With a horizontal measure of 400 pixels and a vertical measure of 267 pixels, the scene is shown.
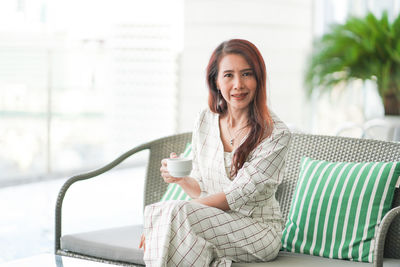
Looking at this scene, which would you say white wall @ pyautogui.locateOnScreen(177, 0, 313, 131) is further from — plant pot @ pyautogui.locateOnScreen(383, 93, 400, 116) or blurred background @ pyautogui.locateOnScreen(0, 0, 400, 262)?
plant pot @ pyautogui.locateOnScreen(383, 93, 400, 116)

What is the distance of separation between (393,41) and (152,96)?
2.90m

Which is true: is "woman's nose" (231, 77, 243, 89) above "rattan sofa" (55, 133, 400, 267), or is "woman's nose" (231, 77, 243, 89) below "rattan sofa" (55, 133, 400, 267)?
above

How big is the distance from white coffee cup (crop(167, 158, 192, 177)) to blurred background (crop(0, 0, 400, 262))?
102 inches

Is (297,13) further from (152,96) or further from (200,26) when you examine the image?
(152,96)

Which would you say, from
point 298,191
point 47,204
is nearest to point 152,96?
point 47,204

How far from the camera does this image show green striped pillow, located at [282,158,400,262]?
82.5 inches

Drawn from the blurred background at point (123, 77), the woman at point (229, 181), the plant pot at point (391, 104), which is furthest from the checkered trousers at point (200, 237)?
the plant pot at point (391, 104)

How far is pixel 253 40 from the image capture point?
5.96 m

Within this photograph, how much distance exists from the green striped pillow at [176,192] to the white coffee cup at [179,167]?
0.46 m

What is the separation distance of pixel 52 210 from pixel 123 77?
8.54ft

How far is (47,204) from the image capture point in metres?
4.57

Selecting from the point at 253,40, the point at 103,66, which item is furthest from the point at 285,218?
the point at 103,66

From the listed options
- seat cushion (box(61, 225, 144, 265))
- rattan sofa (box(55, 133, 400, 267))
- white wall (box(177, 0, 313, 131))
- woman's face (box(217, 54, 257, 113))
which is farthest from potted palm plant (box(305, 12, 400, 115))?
seat cushion (box(61, 225, 144, 265))

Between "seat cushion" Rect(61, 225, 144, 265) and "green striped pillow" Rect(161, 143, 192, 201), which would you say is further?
"green striped pillow" Rect(161, 143, 192, 201)
